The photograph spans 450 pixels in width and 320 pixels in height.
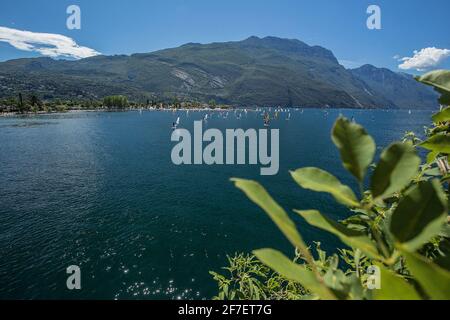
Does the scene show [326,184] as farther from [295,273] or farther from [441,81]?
[441,81]

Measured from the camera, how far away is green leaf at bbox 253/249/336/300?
592mm

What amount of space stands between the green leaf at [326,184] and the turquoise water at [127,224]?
68.9 feet

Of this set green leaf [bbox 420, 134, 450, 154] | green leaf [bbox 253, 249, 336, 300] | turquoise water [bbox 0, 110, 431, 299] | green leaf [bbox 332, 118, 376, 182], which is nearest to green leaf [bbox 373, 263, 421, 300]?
green leaf [bbox 253, 249, 336, 300]

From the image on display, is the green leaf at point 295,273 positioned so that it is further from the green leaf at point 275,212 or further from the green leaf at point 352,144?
the green leaf at point 352,144

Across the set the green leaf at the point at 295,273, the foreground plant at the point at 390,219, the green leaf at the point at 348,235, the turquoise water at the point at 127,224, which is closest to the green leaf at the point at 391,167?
the foreground plant at the point at 390,219

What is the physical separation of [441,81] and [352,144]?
0.56 metres

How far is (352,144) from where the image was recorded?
64 cm

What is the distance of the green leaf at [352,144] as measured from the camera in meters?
0.62

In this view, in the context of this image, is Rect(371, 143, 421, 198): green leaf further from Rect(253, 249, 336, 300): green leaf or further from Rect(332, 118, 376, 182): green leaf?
Rect(253, 249, 336, 300): green leaf

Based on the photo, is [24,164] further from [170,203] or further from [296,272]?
[296,272]

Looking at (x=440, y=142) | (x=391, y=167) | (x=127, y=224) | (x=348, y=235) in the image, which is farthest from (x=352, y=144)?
(x=127, y=224)

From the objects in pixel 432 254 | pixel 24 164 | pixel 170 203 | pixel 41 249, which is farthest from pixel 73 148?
pixel 432 254

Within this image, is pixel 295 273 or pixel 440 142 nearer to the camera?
pixel 295 273

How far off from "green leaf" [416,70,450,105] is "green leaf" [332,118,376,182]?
512mm
